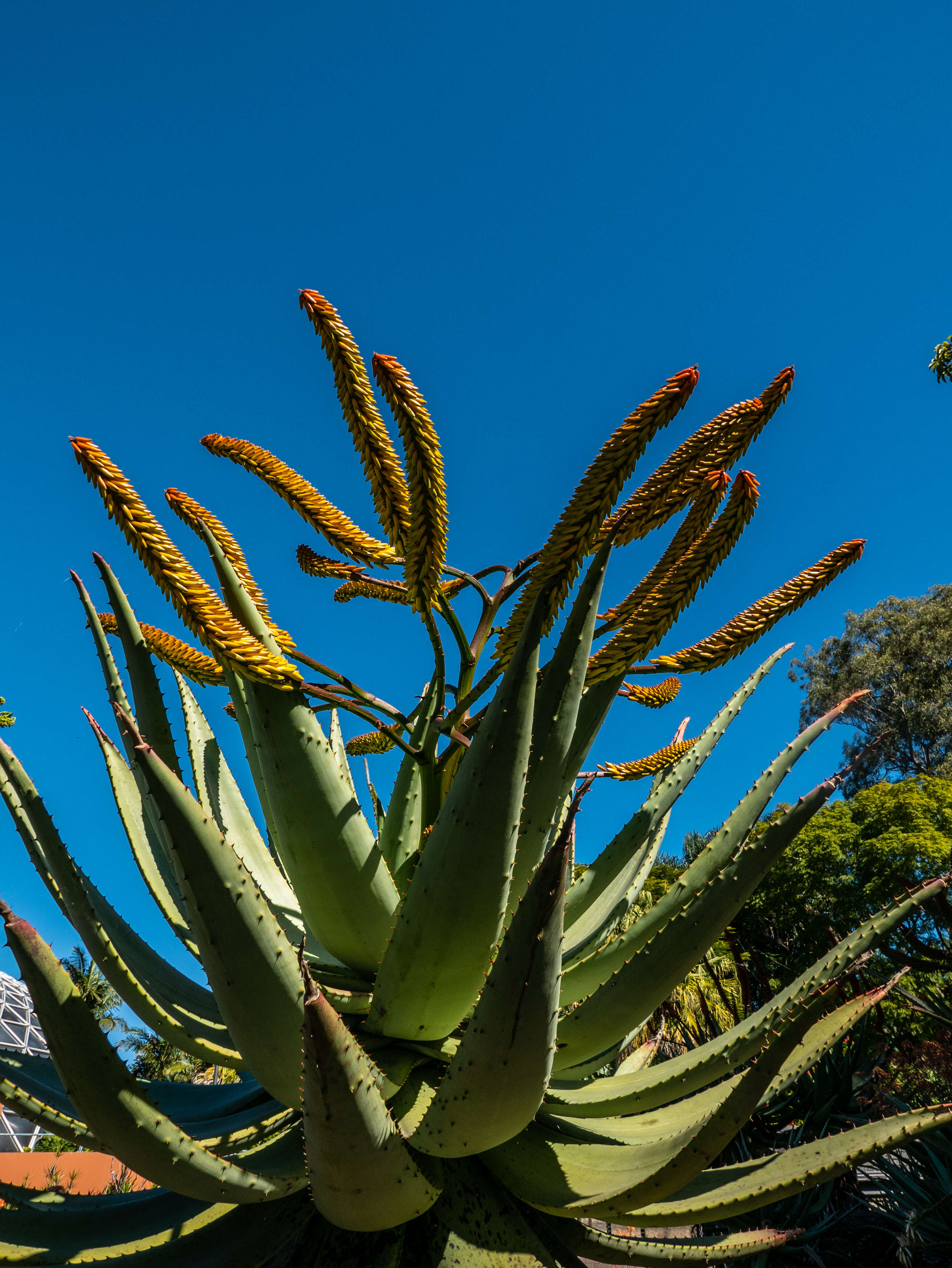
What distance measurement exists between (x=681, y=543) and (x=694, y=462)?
0.21m

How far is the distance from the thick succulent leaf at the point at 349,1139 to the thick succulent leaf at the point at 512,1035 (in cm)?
11

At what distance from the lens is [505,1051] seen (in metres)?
1.39

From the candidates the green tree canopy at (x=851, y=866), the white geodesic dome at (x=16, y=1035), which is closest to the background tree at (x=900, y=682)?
the green tree canopy at (x=851, y=866)

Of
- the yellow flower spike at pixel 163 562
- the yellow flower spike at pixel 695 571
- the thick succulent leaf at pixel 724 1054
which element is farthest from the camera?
the thick succulent leaf at pixel 724 1054

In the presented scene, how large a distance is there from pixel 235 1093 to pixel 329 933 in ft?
2.35

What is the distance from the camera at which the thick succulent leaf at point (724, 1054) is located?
1.89 meters

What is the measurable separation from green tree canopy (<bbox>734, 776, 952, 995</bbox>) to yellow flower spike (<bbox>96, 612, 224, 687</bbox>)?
62.1 ft

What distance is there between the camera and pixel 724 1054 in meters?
1.89

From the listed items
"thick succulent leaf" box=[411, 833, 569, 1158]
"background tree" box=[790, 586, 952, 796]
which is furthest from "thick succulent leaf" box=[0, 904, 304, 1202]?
"background tree" box=[790, 586, 952, 796]

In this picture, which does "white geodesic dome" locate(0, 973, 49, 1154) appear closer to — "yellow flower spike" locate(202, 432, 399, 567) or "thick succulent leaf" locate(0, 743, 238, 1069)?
"thick succulent leaf" locate(0, 743, 238, 1069)

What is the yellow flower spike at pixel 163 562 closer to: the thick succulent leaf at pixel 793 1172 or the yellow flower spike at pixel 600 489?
the yellow flower spike at pixel 600 489

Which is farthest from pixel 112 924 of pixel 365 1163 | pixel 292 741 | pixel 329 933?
pixel 365 1163

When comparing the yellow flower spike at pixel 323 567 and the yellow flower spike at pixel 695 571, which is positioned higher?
the yellow flower spike at pixel 323 567

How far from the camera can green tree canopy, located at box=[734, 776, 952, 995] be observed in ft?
66.4
